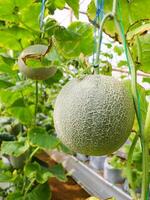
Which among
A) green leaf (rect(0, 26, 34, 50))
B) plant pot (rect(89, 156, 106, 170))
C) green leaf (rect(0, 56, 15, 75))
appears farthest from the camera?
plant pot (rect(89, 156, 106, 170))

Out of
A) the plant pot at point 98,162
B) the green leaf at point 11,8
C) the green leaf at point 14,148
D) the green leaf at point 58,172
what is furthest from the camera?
the plant pot at point 98,162

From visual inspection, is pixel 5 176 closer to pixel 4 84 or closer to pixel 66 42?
pixel 4 84

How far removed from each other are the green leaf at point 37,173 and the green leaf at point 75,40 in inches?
28.3

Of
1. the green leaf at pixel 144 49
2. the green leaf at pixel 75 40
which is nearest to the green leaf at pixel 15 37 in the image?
the green leaf at pixel 75 40

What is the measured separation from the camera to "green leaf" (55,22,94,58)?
75cm

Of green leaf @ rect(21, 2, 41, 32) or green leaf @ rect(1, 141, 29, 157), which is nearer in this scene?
green leaf @ rect(21, 2, 41, 32)

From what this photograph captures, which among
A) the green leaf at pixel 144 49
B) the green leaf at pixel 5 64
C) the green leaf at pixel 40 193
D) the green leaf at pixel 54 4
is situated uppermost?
the green leaf at pixel 54 4

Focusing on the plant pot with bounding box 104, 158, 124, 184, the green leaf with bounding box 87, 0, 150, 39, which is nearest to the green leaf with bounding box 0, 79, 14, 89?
the green leaf with bounding box 87, 0, 150, 39

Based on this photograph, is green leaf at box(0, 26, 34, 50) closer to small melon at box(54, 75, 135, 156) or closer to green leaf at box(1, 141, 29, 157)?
green leaf at box(1, 141, 29, 157)

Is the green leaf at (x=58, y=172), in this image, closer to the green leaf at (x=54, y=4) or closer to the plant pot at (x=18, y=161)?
the plant pot at (x=18, y=161)

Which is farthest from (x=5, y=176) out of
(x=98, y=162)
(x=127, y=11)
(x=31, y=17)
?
(x=98, y=162)

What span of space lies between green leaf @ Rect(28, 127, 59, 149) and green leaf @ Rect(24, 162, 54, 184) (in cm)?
18

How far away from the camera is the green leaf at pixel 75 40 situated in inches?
29.4

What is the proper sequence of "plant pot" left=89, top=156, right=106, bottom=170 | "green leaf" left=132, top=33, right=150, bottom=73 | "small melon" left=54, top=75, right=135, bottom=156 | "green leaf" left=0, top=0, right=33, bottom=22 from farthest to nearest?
"plant pot" left=89, top=156, right=106, bottom=170
"green leaf" left=0, top=0, right=33, bottom=22
"green leaf" left=132, top=33, right=150, bottom=73
"small melon" left=54, top=75, right=135, bottom=156
